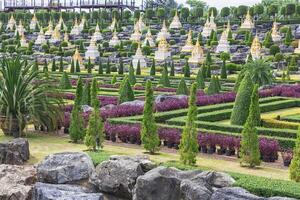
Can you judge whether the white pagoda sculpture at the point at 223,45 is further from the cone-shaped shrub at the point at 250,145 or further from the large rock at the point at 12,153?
the large rock at the point at 12,153

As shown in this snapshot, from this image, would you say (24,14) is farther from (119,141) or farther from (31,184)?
(31,184)

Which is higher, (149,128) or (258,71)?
(258,71)

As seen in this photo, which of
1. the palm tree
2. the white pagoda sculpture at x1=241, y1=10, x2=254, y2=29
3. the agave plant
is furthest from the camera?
the white pagoda sculpture at x1=241, y1=10, x2=254, y2=29

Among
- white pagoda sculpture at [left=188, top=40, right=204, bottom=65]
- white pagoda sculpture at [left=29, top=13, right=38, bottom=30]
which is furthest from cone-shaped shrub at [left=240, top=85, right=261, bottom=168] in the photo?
white pagoda sculpture at [left=29, top=13, right=38, bottom=30]

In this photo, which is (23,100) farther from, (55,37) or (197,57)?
(55,37)

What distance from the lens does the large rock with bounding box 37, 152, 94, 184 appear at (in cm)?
1283

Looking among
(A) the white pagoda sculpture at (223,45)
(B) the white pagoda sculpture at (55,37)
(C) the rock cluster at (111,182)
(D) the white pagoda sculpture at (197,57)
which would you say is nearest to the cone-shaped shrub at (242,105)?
(C) the rock cluster at (111,182)

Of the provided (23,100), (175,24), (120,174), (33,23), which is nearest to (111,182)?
(120,174)

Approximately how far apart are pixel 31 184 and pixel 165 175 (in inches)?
123

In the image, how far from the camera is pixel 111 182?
12.5 metres

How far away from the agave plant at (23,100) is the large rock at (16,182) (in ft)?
17.2

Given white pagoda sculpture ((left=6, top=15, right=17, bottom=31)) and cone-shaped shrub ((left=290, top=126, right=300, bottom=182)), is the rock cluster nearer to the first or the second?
cone-shaped shrub ((left=290, top=126, right=300, bottom=182))

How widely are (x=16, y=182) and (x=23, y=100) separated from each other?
6433 millimetres

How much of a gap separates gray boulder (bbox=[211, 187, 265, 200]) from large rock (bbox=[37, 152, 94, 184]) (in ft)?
10.9
